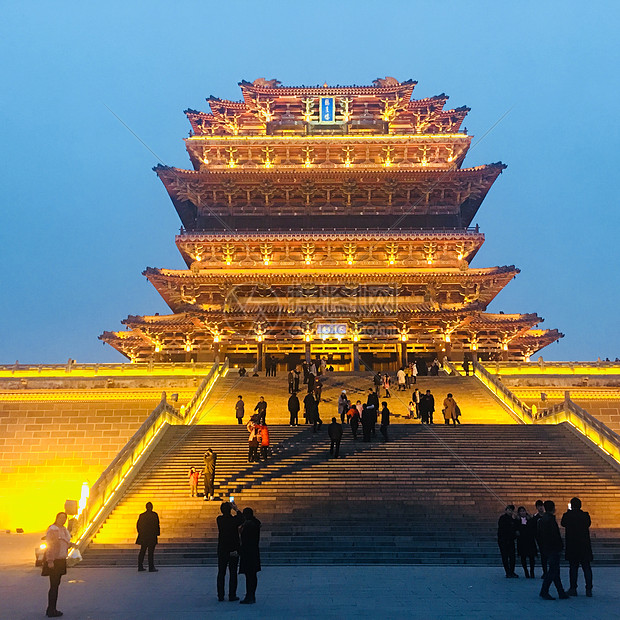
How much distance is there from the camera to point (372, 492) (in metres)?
14.9

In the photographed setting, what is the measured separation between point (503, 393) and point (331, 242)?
54.8ft

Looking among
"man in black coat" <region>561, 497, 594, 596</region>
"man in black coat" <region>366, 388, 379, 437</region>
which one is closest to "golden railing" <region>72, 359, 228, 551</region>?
"man in black coat" <region>366, 388, 379, 437</region>

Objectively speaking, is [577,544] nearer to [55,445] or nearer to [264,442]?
[264,442]

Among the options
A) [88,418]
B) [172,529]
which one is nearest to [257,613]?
[172,529]

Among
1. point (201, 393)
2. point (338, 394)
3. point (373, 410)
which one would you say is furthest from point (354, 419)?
point (201, 393)

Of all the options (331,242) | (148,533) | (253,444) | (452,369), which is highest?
(331,242)

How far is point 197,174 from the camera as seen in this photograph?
39375 mm

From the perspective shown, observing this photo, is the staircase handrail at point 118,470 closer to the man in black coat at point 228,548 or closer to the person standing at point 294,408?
the person standing at point 294,408

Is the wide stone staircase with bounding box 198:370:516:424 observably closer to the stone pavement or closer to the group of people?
the stone pavement

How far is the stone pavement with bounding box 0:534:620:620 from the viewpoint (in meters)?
8.13

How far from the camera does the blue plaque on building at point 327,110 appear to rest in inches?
1727

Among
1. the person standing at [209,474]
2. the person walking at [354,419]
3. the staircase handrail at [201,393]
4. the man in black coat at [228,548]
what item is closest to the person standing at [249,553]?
the man in black coat at [228,548]

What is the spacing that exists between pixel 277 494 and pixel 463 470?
505cm

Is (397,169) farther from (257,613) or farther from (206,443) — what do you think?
(257,613)
